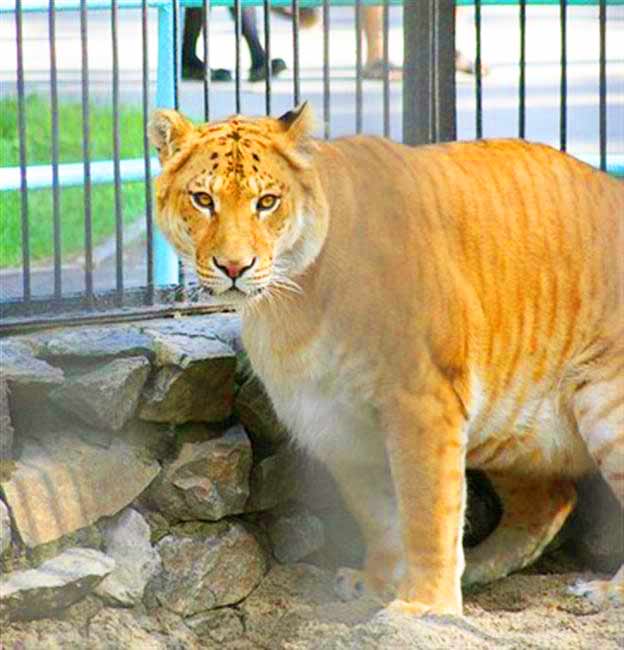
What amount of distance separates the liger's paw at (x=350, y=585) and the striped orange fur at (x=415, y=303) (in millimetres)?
28

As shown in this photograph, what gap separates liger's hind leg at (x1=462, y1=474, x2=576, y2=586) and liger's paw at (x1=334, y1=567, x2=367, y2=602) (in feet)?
1.41

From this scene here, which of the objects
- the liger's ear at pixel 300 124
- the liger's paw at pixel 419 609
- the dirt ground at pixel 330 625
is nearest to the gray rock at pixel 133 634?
the dirt ground at pixel 330 625

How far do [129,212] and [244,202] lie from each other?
5.00 m

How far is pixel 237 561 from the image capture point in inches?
204

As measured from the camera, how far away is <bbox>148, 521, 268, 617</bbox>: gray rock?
5.05 metres

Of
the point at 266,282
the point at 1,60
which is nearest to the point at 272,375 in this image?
the point at 266,282

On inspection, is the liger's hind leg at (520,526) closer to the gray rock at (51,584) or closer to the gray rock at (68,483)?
the gray rock at (68,483)

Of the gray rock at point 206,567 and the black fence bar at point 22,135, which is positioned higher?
the black fence bar at point 22,135

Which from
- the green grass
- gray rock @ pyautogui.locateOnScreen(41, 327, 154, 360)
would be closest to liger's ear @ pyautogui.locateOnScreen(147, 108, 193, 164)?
gray rock @ pyautogui.locateOnScreen(41, 327, 154, 360)

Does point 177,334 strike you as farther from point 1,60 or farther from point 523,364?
point 1,60

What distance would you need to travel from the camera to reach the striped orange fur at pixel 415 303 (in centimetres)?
464

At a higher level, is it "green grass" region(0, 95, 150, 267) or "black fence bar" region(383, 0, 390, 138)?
"black fence bar" region(383, 0, 390, 138)

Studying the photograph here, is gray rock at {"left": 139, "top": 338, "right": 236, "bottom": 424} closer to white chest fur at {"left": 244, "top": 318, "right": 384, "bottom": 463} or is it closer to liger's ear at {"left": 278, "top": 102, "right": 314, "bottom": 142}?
white chest fur at {"left": 244, "top": 318, "right": 384, "bottom": 463}

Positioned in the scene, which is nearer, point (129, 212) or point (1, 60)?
point (129, 212)
